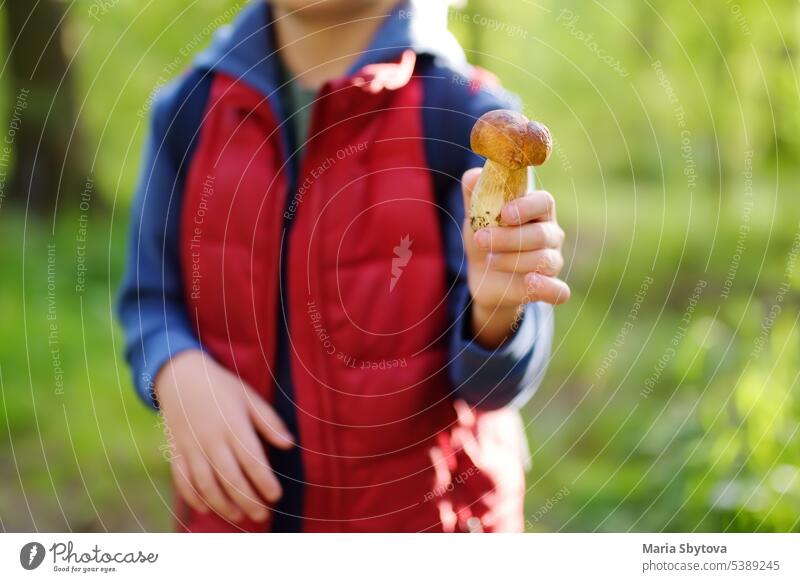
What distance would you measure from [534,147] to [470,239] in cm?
9

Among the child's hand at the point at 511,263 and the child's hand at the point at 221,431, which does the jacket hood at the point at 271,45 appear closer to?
the child's hand at the point at 511,263

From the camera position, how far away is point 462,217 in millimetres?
584

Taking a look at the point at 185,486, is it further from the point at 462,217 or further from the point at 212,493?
the point at 462,217

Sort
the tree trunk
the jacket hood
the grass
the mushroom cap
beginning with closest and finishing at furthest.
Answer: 1. the mushroom cap
2. the jacket hood
3. the grass
4. the tree trunk

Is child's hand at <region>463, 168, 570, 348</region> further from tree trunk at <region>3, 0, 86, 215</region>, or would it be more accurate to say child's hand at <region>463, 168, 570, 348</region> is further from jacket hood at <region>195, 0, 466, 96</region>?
tree trunk at <region>3, 0, 86, 215</region>

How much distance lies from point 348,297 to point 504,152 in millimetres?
191

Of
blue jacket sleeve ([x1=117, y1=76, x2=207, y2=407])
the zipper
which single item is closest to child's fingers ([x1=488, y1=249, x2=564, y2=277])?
the zipper

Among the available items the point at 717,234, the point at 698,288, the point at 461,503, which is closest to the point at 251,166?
the point at 461,503

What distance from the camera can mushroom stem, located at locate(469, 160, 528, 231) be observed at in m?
0.51

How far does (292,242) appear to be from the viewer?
0.60 meters

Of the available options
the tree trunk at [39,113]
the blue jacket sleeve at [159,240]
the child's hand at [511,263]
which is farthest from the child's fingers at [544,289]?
the tree trunk at [39,113]

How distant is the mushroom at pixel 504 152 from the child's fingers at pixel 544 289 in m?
0.05

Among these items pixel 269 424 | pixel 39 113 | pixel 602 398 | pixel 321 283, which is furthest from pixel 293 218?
pixel 39 113
